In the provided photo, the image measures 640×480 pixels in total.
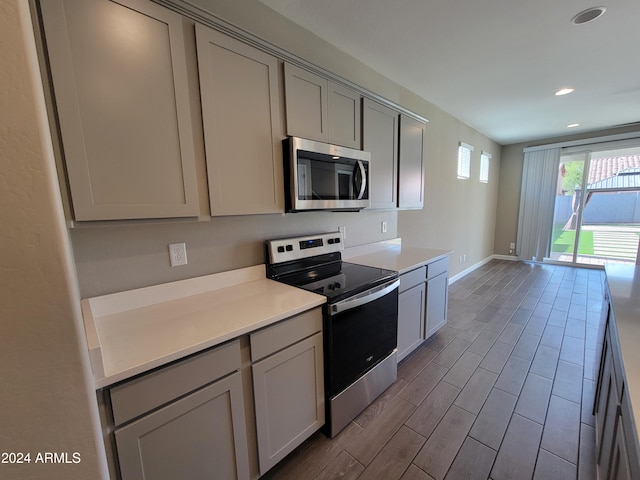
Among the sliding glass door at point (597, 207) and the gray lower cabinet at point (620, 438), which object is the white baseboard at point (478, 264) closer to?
the sliding glass door at point (597, 207)

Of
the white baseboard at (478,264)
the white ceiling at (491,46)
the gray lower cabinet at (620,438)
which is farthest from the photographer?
the white baseboard at (478,264)

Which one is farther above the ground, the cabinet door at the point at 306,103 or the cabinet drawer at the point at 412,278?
the cabinet door at the point at 306,103

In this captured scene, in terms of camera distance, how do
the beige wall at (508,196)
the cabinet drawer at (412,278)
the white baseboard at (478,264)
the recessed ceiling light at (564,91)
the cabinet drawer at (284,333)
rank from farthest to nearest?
the beige wall at (508,196) < the white baseboard at (478,264) < the recessed ceiling light at (564,91) < the cabinet drawer at (412,278) < the cabinet drawer at (284,333)

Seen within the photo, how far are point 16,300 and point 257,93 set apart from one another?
1289 mm

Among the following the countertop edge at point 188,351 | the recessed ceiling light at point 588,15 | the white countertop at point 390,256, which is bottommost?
the countertop edge at point 188,351

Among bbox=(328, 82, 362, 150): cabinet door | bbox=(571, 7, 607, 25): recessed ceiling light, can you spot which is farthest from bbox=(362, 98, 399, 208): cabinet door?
bbox=(571, 7, 607, 25): recessed ceiling light

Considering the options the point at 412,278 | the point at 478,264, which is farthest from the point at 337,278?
the point at 478,264

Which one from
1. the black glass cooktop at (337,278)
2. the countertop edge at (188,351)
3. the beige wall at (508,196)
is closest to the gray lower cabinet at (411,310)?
Answer: the black glass cooktop at (337,278)

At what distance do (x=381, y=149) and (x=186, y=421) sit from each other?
216cm

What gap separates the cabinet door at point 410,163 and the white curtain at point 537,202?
4458 mm

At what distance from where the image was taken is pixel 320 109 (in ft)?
5.58

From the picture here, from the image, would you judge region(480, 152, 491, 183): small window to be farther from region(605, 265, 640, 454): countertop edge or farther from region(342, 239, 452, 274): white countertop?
region(605, 265, 640, 454): countertop edge

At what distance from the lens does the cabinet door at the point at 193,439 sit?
0.89 m

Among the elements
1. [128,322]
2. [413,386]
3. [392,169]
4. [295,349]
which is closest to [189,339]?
[128,322]
